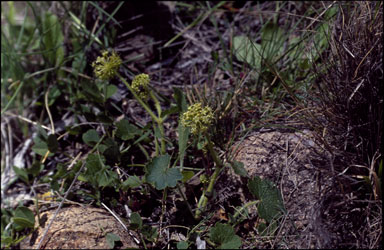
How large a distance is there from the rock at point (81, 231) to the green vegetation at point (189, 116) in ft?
0.18

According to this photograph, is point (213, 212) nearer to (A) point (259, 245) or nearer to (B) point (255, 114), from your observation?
(A) point (259, 245)

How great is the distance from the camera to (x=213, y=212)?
1.75 meters

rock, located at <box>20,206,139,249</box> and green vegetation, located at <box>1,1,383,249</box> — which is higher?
green vegetation, located at <box>1,1,383,249</box>

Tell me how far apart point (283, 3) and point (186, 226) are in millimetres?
1632

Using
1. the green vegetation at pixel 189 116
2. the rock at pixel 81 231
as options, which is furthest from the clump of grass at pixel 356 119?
the rock at pixel 81 231

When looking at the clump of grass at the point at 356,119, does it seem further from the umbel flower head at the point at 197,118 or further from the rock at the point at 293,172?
the umbel flower head at the point at 197,118

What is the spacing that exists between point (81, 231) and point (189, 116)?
69cm

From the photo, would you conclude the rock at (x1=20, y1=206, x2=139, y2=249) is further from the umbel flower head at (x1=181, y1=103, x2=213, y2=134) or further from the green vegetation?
the umbel flower head at (x1=181, y1=103, x2=213, y2=134)

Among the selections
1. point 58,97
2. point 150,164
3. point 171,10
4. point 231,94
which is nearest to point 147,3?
point 171,10

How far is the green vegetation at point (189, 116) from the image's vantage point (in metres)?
1.68

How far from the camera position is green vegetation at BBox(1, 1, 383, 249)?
66.1 inches

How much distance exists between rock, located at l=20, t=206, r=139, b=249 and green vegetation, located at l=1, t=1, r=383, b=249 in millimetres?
54

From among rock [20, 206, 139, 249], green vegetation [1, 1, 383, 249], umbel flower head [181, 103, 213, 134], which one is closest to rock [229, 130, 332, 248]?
green vegetation [1, 1, 383, 249]

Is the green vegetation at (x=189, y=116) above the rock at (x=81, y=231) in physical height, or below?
above
